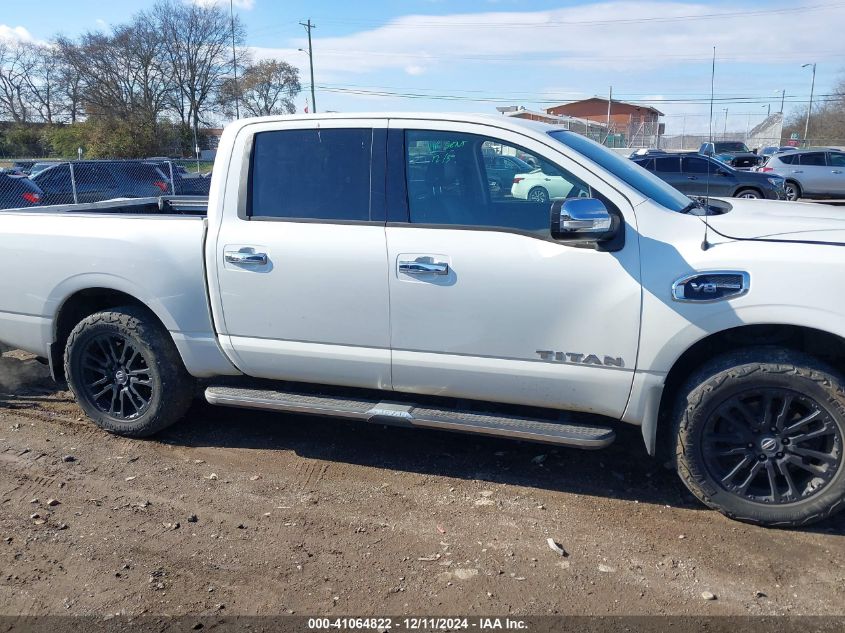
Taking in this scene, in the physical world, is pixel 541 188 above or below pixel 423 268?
above

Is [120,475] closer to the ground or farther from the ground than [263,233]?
closer to the ground

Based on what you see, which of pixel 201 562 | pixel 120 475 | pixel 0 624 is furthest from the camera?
pixel 120 475

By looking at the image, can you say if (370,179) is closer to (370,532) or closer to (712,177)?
(370,532)

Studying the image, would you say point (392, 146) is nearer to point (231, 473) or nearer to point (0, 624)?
point (231, 473)

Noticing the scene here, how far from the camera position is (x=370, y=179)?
13.4 feet

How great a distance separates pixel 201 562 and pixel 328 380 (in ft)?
4.08

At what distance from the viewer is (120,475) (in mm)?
4344

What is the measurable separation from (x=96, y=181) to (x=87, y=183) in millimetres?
218

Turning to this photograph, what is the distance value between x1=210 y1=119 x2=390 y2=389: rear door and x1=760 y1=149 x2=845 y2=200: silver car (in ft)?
62.6

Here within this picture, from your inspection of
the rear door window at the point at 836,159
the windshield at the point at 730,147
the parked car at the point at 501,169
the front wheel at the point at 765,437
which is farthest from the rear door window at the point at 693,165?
the windshield at the point at 730,147

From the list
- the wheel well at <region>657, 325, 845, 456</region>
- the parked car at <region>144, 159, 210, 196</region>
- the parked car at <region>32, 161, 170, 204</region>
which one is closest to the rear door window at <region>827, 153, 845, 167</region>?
the parked car at <region>144, 159, 210, 196</region>

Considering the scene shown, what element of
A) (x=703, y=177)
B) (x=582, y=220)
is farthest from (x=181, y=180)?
(x=582, y=220)

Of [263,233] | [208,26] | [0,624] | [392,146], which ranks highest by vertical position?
[208,26]

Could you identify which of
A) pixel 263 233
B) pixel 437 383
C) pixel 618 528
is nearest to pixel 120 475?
pixel 263 233
